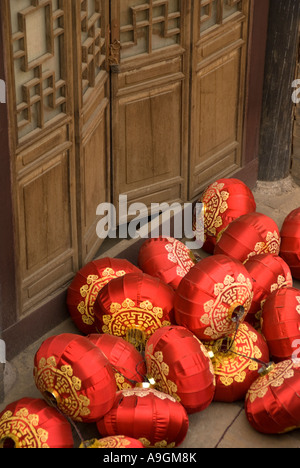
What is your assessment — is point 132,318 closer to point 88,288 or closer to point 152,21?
point 88,288

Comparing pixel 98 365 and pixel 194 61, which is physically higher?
pixel 194 61

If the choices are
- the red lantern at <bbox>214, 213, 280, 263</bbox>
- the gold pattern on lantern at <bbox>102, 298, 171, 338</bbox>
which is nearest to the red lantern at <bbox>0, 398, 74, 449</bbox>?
the gold pattern on lantern at <bbox>102, 298, 171, 338</bbox>

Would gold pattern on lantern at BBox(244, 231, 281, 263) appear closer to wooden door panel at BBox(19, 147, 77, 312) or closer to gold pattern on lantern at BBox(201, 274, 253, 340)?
gold pattern on lantern at BBox(201, 274, 253, 340)

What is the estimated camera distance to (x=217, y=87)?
18.5 feet

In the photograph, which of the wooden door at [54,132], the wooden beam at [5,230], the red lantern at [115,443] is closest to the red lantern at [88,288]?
the wooden door at [54,132]

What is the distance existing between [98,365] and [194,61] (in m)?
2.22

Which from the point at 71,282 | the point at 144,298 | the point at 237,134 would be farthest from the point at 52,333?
the point at 237,134

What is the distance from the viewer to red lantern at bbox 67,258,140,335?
463cm

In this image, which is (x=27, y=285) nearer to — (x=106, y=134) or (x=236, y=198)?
(x=106, y=134)

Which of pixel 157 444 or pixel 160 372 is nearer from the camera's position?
pixel 157 444

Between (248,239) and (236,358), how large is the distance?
3.18ft

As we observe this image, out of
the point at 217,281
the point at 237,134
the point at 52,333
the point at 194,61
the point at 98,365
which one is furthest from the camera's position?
the point at 237,134

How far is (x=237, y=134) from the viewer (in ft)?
19.9

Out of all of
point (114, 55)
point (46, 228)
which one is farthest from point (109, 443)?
point (114, 55)
